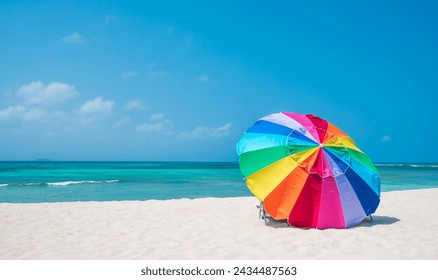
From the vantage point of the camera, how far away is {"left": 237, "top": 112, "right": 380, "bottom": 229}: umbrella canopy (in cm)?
666

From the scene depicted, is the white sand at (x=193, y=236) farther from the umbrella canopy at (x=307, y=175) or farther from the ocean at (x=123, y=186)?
the ocean at (x=123, y=186)

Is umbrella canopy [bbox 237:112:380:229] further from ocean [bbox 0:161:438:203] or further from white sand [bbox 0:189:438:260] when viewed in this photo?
ocean [bbox 0:161:438:203]

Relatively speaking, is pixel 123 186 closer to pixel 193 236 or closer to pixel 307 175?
pixel 193 236

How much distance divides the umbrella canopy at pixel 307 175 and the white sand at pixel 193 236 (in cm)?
36

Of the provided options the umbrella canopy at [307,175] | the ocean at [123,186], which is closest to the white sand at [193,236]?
the umbrella canopy at [307,175]

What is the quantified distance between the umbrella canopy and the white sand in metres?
0.36

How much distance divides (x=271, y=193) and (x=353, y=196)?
5.64ft

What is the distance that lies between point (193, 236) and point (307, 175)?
97.6 inches

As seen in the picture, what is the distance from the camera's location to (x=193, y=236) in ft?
21.1

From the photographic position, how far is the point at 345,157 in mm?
7094

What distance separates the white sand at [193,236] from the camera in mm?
5379

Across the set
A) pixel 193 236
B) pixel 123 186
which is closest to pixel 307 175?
pixel 193 236

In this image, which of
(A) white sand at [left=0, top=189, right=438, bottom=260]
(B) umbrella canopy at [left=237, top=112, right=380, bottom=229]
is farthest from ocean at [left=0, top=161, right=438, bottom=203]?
(B) umbrella canopy at [left=237, top=112, right=380, bottom=229]
